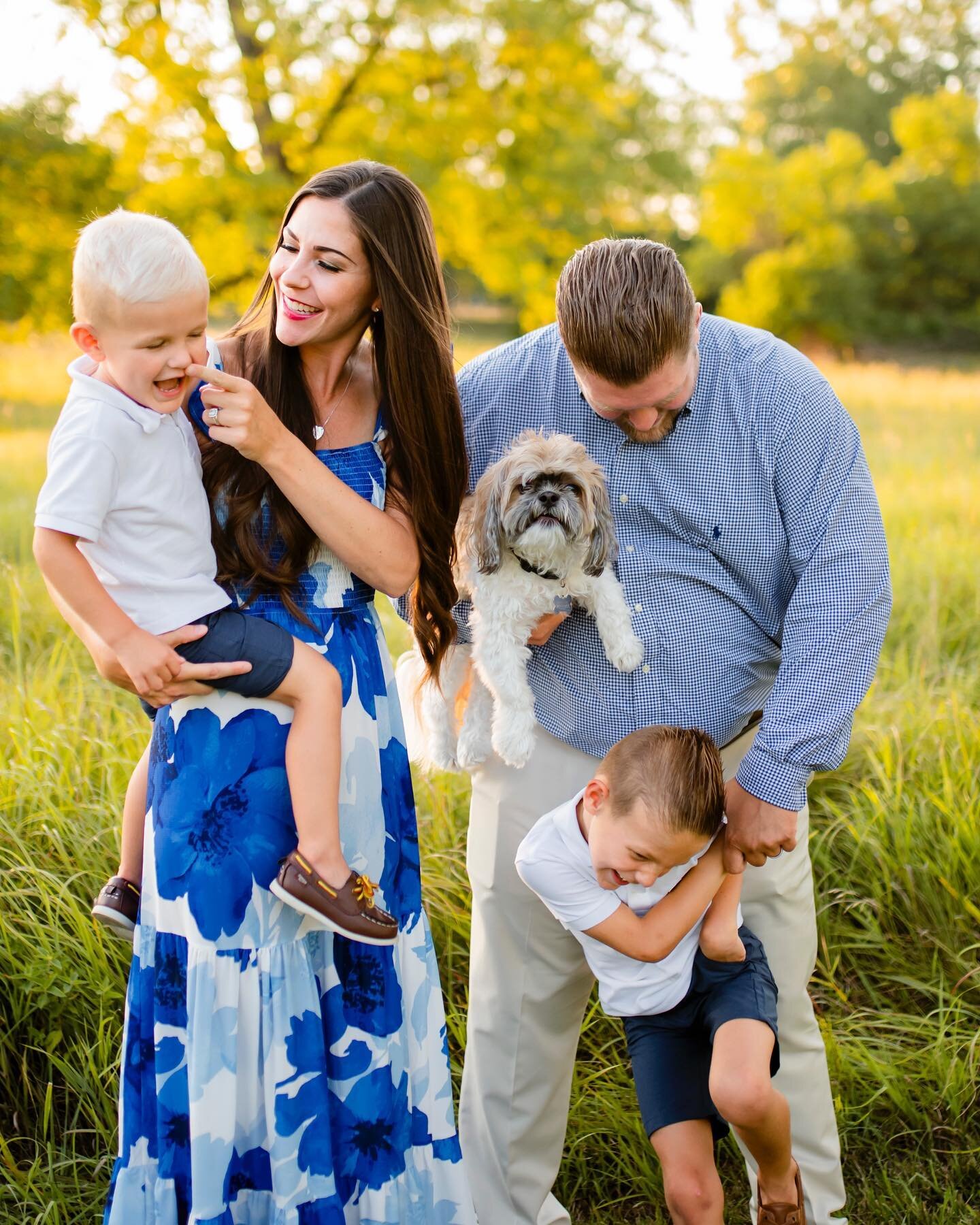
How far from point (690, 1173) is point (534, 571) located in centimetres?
141

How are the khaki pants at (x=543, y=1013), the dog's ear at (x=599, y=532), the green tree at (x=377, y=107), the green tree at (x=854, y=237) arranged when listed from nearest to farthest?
the dog's ear at (x=599, y=532)
the khaki pants at (x=543, y=1013)
the green tree at (x=377, y=107)
the green tree at (x=854, y=237)

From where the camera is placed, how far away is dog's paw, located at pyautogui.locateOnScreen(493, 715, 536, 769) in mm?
2801

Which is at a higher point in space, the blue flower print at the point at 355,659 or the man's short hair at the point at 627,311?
the man's short hair at the point at 627,311

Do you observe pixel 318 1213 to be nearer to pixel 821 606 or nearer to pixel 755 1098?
pixel 755 1098

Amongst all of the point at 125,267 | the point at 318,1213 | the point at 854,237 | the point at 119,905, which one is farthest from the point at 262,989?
the point at 854,237

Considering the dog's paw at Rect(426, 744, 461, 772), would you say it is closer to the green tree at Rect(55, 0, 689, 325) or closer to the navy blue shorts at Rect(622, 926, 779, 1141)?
the navy blue shorts at Rect(622, 926, 779, 1141)

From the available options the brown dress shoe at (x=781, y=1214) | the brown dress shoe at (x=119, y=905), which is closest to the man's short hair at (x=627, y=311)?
the brown dress shoe at (x=119, y=905)

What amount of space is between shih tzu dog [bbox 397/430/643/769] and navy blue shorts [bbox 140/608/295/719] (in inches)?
25.1

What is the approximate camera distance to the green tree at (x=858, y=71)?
146 feet

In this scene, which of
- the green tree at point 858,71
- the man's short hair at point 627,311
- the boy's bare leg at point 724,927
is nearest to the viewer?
the man's short hair at point 627,311

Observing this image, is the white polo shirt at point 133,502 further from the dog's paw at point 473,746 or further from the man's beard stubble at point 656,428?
the man's beard stubble at point 656,428

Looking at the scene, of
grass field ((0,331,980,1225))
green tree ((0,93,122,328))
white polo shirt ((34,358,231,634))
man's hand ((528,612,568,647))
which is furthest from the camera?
green tree ((0,93,122,328))

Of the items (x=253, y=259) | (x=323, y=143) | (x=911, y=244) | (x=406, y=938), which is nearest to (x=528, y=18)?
(x=323, y=143)

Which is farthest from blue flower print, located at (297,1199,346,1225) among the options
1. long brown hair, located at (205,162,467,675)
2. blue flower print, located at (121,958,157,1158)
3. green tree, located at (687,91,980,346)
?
green tree, located at (687,91,980,346)
